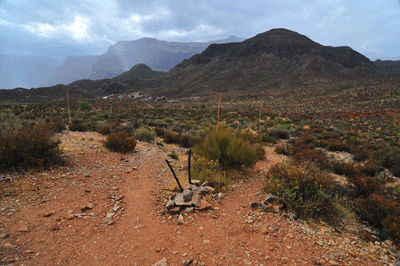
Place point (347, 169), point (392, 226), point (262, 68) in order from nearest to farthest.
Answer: point (392, 226), point (347, 169), point (262, 68)

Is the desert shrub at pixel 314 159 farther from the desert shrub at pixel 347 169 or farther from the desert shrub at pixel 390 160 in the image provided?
the desert shrub at pixel 390 160

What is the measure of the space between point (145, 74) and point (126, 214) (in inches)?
5940

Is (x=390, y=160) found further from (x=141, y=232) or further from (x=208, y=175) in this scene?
(x=141, y=232)

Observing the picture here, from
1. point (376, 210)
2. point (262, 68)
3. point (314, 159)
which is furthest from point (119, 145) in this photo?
point (262, 68)

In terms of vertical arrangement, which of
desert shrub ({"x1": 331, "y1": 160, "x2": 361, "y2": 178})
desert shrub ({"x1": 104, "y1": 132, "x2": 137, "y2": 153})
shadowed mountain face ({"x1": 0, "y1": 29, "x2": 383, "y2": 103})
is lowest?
desert shrub ({"x1": 331, "y1": 160, "x2": 361, "y2": 178})

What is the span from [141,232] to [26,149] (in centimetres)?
409

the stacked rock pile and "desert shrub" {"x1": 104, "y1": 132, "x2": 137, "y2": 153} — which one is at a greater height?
"desert shrub" {"x1": 104, "y1": 132, "x2": 137, "y2": 153}

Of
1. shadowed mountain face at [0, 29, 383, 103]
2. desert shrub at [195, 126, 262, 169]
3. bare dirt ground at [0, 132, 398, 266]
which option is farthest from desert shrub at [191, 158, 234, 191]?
shadowed mountain face at [0, 29, 383, 103]

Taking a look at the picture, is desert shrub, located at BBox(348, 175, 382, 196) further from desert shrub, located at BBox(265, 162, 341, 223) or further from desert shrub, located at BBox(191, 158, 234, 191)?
desert shrub, located at BBox(191, 158, 234, 191)

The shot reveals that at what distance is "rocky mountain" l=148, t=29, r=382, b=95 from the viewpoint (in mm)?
74938

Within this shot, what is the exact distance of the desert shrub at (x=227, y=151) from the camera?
6492 millimetres

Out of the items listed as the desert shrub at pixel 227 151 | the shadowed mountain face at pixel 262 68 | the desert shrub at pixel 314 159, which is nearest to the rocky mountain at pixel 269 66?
the shadowed mountain face at pixel 262 68

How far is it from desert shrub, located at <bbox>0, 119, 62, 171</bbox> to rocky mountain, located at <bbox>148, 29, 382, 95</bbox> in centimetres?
6671

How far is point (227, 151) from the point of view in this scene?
253 inches
